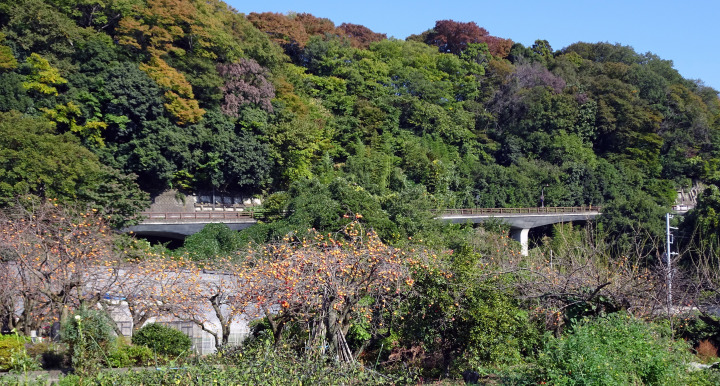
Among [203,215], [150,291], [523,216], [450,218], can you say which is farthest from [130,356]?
[523,216]

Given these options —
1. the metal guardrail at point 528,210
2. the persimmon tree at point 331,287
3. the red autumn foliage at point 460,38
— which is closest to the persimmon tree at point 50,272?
the persimmon tree at point 331,287

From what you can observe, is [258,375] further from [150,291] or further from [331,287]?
[150,291]

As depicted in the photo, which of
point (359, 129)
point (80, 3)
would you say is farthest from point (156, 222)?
point (359, 129)

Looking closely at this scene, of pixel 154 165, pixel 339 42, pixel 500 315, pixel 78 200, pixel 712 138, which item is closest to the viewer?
pixel 500 315

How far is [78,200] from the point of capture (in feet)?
81.4

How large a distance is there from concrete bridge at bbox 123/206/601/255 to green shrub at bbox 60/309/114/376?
16.4 m

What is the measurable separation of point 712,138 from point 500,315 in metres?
56.7

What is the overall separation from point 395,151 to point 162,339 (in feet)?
116

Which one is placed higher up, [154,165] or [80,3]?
[80,3]

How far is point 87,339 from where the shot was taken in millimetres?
10703

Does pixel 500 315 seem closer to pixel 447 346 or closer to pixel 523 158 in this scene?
pixel 447 346

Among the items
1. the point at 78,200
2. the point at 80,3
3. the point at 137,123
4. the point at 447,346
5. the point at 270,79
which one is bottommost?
the point at 447,346

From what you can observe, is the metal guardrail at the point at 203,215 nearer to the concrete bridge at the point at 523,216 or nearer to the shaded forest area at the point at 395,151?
the shaded forest area at the point at 395,151

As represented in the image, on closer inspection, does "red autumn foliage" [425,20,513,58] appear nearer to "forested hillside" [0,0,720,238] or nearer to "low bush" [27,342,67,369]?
"forested hillside" [0,0,720,238]
